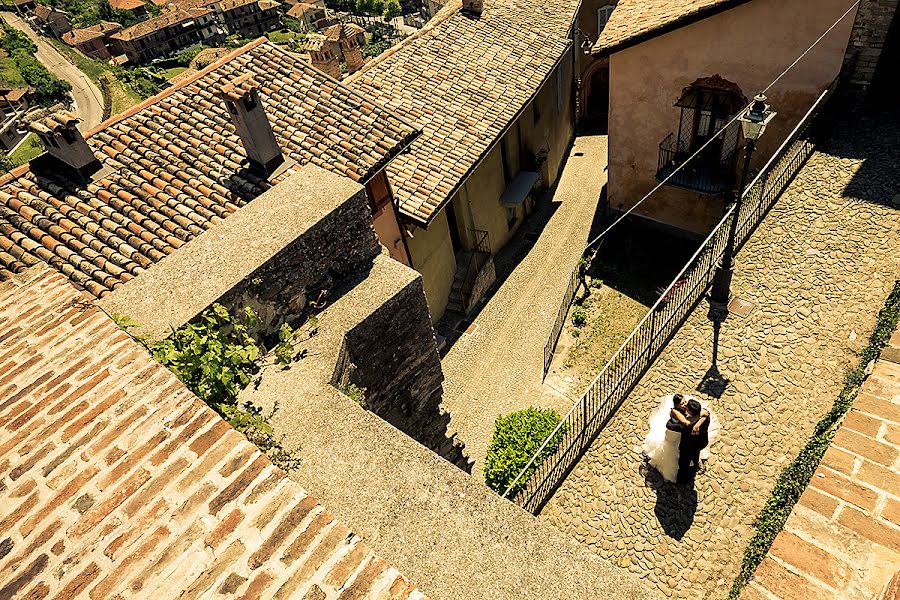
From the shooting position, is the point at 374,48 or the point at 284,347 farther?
the point at 374,48

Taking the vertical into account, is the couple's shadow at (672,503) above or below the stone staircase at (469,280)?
above

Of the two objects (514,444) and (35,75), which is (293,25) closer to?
(35,75)

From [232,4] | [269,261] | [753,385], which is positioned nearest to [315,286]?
[269,261]

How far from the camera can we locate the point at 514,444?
943 centimetres

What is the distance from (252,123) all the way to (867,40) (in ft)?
39.0

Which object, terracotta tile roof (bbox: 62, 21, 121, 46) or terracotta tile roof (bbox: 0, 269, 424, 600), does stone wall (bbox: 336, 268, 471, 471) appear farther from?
terracotta tile roof (bbox: 62, 21, 121, 46)

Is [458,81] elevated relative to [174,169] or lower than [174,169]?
lower

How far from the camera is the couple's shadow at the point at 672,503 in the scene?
6.66 m

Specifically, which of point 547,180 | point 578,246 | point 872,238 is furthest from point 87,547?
point 547,180

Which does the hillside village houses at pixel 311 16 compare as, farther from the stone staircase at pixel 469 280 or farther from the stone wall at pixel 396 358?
the stone wall at pixel 396 358

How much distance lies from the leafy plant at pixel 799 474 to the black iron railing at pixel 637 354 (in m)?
2.28

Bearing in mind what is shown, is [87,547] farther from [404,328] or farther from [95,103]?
[95,103]

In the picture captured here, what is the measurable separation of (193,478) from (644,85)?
44.1ft

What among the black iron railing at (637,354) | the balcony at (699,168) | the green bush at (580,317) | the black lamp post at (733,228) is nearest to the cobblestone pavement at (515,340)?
the green bush at (580,317)
